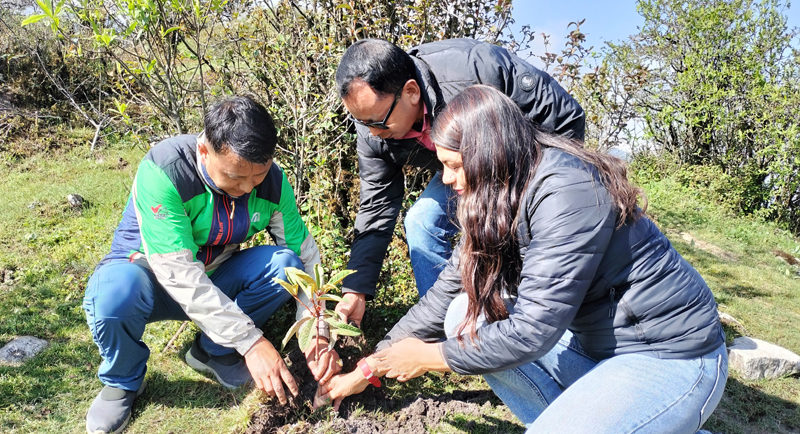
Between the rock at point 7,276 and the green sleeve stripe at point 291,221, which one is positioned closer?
the green sleeve stripe at point 291,221

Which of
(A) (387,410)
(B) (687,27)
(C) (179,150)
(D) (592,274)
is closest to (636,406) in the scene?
(D) (592,274)

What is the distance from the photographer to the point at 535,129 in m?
1.84

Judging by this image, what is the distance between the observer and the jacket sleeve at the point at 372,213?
8.98ft

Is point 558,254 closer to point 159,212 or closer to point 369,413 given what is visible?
point 369,413

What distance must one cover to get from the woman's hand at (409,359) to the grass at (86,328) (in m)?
0.59

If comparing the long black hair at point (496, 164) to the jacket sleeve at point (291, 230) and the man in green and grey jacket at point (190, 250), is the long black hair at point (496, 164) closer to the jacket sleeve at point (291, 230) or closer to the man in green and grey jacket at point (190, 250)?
the man in green and grey jacket at point (190, 250)

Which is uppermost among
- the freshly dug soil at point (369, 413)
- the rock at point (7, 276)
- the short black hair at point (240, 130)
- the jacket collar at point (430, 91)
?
the jacket collar at point (430, 91)

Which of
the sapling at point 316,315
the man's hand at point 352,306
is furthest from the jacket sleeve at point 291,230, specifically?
the sapling at point 316,315

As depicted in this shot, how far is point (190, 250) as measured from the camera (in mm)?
2350

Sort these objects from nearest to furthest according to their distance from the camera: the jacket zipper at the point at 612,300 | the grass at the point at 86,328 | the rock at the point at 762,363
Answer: the jacket zipper at the point at 612,300
the grass at the point at 86,328
the rock at the point at 762,363

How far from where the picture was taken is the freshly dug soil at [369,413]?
7.81 feet

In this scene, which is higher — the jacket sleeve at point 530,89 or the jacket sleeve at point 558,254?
the jacket sleeve at point 530,89

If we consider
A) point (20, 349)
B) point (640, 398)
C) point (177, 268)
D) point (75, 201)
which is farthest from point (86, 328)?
point (640, 398)

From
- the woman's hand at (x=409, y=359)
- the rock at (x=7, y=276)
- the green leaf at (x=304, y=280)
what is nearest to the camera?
the woman's hand at (x=409, y=359)
